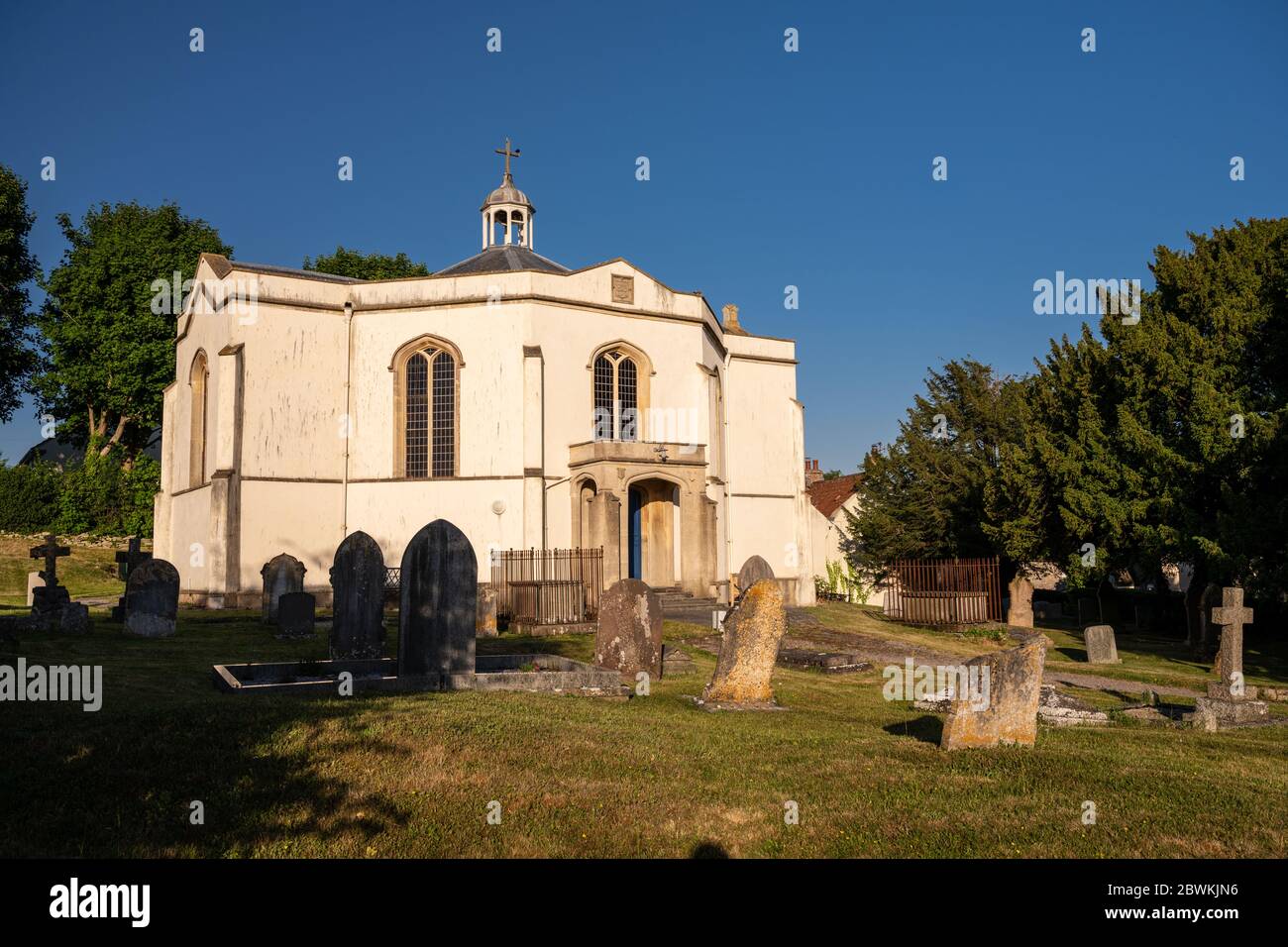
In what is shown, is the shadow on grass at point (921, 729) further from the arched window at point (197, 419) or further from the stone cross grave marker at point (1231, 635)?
the arched window at point (197, 419)

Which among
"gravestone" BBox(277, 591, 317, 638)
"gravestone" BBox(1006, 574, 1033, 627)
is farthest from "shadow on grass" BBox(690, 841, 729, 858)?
"gravestone" BBox(1006, 574, 1033, 627)

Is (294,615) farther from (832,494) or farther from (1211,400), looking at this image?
(832,494)

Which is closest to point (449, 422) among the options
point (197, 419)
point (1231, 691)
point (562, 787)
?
point (197, 419)

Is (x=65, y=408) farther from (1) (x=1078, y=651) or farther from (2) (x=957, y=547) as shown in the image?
(1) (x=1078, y=651)

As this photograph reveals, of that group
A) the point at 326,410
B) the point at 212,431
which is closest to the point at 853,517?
the point at 326,410

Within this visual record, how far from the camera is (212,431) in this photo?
29.2 metres

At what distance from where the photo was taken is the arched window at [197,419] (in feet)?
102

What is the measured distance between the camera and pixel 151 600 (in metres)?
17.2

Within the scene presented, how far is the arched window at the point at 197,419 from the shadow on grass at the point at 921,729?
26342 millimetres

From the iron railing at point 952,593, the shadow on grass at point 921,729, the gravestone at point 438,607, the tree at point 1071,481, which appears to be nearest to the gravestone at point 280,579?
the gravestone at point 438,607

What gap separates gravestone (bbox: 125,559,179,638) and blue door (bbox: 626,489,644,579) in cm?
1478

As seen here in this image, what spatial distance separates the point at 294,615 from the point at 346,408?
11.7 meters

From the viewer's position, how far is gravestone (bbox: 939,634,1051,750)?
9062 mm
